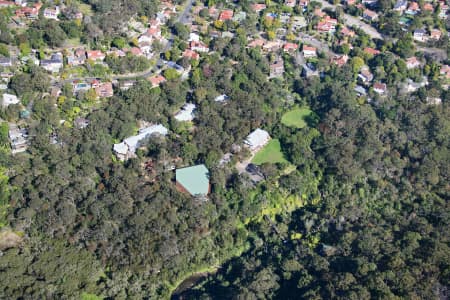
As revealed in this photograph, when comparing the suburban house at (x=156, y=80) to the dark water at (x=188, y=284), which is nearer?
the dark water at (x=188, y=284)

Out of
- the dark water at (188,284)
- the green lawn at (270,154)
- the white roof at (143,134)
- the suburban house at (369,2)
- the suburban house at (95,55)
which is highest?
the suburban house at (369,2)

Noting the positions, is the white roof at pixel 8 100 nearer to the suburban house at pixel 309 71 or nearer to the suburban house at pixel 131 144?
the suburban house at pixel 131 144

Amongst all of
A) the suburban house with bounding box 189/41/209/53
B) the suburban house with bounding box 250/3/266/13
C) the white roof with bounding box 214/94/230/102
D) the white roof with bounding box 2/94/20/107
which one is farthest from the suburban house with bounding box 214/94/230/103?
the suburban house with bounding box 250/3/266/13

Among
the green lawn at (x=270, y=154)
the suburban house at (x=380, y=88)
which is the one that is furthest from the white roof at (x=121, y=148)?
the suburban house at (x=380, y=88)

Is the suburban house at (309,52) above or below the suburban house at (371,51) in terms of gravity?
below

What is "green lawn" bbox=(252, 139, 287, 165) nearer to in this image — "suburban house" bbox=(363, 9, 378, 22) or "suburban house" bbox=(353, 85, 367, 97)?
"suburban house" bbox=(353, 85, 367, 97)
